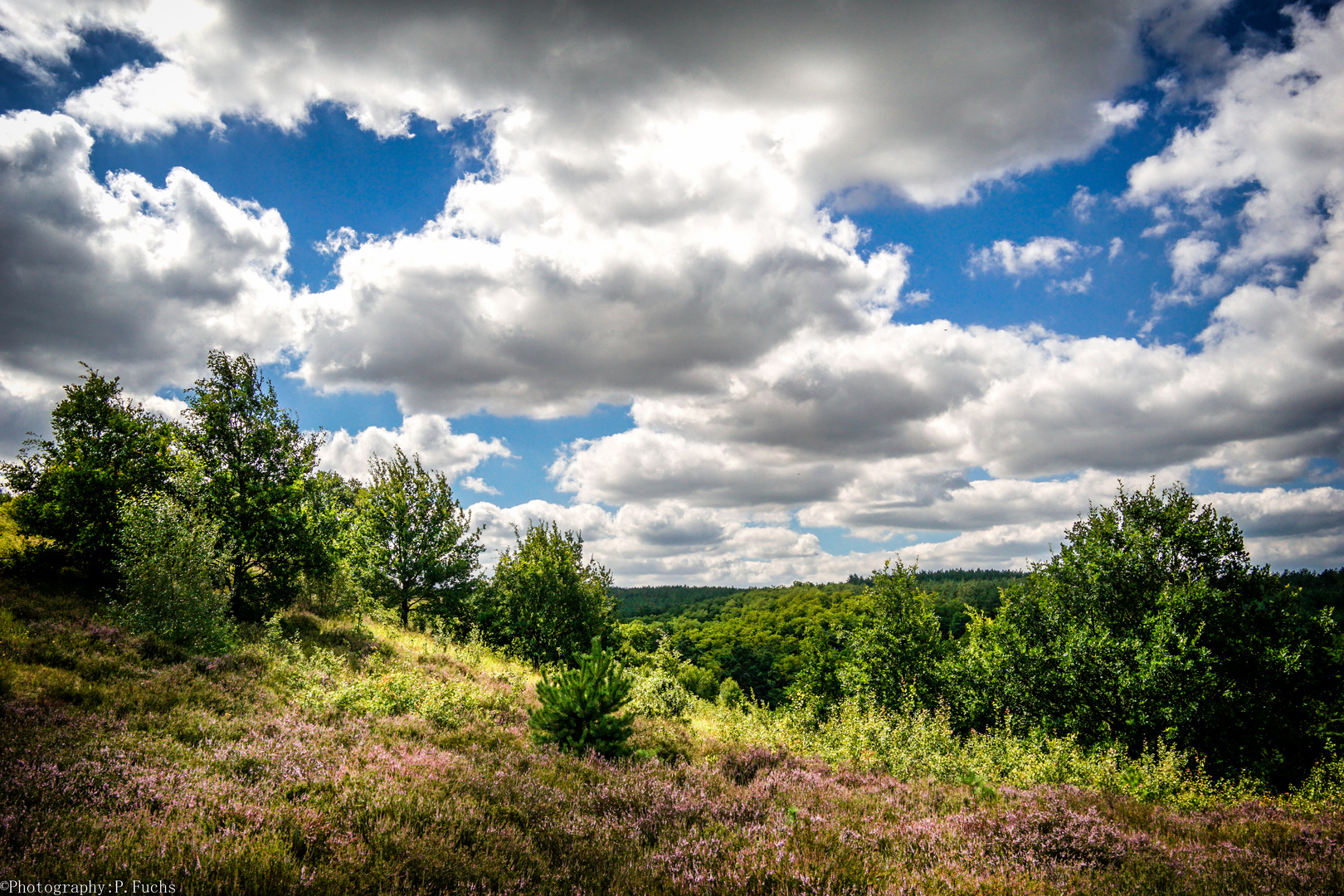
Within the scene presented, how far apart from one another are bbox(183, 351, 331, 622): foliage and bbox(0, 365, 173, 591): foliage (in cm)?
178

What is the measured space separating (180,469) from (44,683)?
13.2 m

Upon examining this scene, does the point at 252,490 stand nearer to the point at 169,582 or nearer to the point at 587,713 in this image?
the point at 169,582

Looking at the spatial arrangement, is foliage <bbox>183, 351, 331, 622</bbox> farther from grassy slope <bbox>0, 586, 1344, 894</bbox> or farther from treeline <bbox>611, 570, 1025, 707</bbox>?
treeline <bbox>611, 570, 1025, 707</bbox>

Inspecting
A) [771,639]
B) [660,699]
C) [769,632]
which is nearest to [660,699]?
[660,699]

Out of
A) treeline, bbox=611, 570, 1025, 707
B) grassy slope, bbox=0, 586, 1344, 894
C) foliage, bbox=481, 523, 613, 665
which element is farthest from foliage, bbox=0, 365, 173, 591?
treeline, bbox=611, 570, 1025, 707

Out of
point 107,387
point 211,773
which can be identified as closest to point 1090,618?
point 211,773

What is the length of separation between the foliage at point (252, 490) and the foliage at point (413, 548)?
20.9 ft

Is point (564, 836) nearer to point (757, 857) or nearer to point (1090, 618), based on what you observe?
point (757, 857)

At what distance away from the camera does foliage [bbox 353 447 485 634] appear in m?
29.8

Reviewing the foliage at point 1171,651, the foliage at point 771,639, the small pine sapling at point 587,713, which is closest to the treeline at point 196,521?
the small pine sapling at point 587,713

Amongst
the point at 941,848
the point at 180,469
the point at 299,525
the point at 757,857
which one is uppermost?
the point at 180,469

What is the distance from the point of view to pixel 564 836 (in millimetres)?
6418

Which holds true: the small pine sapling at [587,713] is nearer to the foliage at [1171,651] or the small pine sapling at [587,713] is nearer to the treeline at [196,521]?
the treeline at [196,521]

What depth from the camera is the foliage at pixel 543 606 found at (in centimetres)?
3125
